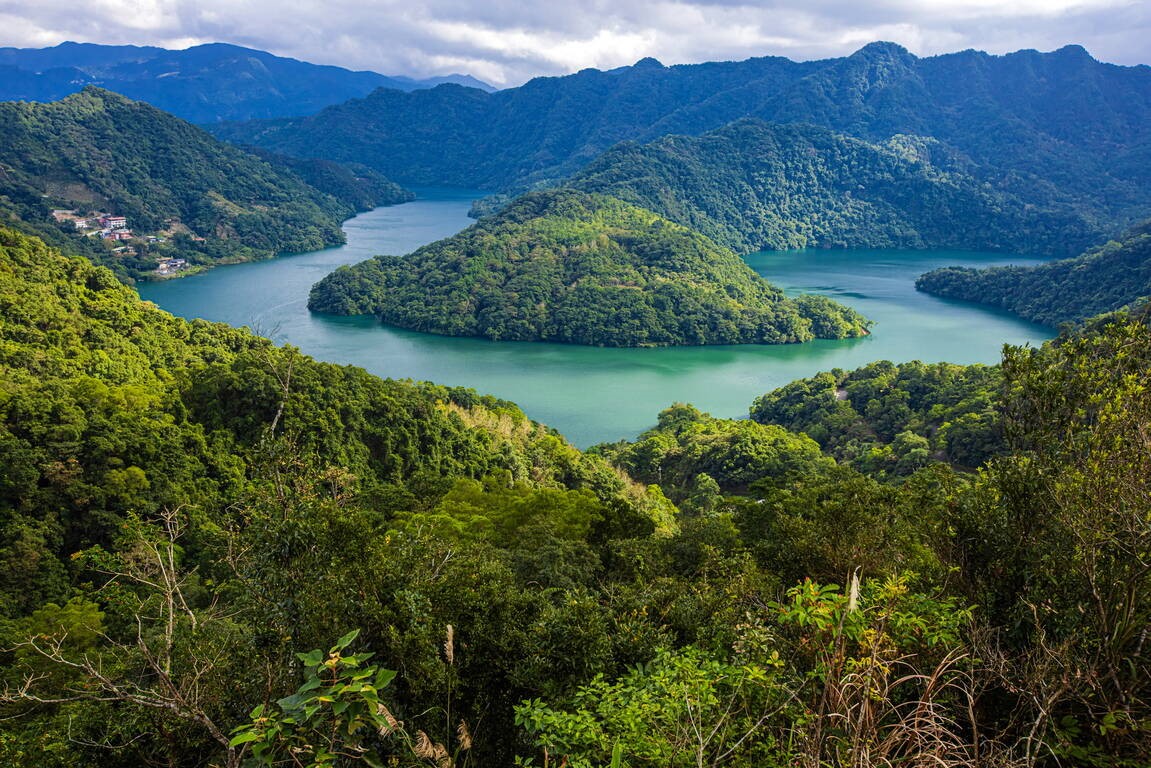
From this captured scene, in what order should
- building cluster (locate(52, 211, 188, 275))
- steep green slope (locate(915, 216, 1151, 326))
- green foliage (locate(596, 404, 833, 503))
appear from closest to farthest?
green foliage (locate(596, 404, 833, 503)) → steep green slope (locate(915, 216, 1151, 326)) → building cluster (locate(52, 211, 188, 275))

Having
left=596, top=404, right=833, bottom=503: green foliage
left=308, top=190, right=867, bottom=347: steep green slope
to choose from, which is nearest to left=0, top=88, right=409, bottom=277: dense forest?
left=308, top=190, right=867, bottom=347: steep green slope

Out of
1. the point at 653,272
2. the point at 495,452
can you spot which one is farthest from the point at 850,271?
the point at 495,452

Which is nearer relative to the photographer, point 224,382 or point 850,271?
point 224,382

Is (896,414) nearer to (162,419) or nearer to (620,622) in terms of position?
(162,419)

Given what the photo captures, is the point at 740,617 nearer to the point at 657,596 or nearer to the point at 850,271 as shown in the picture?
the point at 657,596

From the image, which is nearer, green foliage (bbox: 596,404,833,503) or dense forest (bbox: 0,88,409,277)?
green foliage (bbox: 596,404,833,503)

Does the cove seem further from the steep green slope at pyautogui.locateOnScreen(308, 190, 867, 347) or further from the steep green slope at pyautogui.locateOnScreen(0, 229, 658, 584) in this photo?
the steep green slope at pyautogui.locateOnScreen(0, 229, 658, 584)

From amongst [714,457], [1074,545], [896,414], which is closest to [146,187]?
[714,457]
